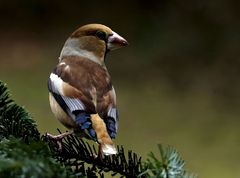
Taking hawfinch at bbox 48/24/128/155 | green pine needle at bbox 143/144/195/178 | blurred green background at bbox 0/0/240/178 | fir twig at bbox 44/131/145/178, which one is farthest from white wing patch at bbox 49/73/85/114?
blurred green background at bbox 0/0/240/178

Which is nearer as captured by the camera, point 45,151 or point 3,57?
point 45,151

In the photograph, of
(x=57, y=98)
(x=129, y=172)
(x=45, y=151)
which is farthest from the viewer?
(x=57, y=98)

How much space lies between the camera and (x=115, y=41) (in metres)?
1.11

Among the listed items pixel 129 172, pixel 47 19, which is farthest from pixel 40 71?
pixel 129 172

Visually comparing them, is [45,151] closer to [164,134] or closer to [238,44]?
[164,134]

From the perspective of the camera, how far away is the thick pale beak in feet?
3.59

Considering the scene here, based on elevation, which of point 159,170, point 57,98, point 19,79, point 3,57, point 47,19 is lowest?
point 159,170

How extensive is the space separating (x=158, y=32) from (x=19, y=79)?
126 cm

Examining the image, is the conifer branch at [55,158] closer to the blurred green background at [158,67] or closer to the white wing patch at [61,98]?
the white wing patch at [61,98]

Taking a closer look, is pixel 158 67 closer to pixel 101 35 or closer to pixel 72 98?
pixel 101 35

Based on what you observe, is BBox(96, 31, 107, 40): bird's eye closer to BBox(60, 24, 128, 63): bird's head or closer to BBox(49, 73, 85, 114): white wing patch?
BBox(60, 24, 128, 63): bird's head

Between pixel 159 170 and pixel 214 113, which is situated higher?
pixel 214 113

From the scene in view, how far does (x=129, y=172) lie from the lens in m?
0.73

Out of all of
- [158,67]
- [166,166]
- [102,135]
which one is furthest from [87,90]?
[158,67]
